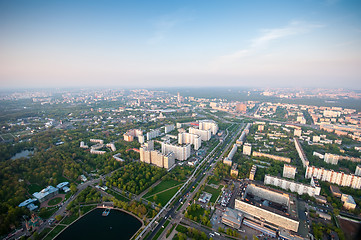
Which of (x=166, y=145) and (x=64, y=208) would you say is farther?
(x=166, y=145)

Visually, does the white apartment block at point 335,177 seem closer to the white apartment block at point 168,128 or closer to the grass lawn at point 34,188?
the white apartment block at point 168,128

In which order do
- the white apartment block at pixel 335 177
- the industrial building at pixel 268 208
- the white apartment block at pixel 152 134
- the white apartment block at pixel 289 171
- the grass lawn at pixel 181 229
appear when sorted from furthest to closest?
1. the white apartment block at pixel 152 134
2. the white apartment block at pixel 289 171
3. the white apartment block at pixel 335 177
4. the grass lawn at pixel 181 229
5. the industrial building at pixel 268 208

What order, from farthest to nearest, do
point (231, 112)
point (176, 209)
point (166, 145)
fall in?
1. point (231, 112)
2. point (166, 145)
3. point (176, 209)

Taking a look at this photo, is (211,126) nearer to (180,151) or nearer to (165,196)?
(180,151)

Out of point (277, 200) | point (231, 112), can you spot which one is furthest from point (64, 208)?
point (231, 112)

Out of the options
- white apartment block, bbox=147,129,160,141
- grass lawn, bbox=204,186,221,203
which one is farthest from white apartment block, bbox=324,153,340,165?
white apartment block, bbox=147,129,160,141

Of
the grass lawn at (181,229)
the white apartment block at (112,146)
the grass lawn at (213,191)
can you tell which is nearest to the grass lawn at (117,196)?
the grass lawn at (181,229)

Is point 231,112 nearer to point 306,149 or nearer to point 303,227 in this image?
point 306,149
